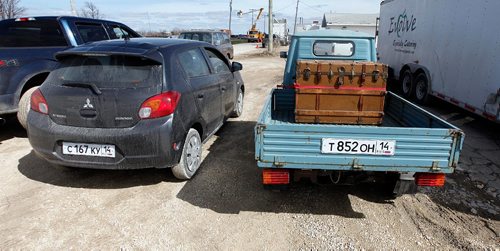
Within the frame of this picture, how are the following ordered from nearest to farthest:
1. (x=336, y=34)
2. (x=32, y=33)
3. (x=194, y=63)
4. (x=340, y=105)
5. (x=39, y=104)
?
(x=39, y=104) → (x=340, y=105) → (x=194, y=63) → (x=336, y=34) → (x=32, y=33)

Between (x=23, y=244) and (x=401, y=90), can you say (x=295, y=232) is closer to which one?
(x=23, y=244)

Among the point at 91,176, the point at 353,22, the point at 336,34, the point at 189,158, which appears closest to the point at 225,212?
the point at 189,158

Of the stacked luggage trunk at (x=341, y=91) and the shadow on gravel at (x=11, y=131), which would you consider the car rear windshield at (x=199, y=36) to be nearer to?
the shadow on gravel at (x=11, y=131)

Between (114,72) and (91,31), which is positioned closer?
(114,72)

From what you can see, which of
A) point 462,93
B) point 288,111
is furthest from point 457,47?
point 288,111

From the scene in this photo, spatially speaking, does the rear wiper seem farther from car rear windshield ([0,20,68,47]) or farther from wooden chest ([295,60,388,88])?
car rear windshield ([0,20,68,47])

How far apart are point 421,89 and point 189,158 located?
703 cm

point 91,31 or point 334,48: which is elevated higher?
point 91,31

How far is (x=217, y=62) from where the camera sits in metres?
5.09

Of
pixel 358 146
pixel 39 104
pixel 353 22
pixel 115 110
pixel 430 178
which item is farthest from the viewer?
pixel 353 22

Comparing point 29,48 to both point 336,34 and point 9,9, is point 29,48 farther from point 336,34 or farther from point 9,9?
point 9,9

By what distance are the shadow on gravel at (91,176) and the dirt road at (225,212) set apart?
0.01 meters

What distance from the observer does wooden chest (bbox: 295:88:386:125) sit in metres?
3.61

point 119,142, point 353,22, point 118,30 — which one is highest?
point 353,22
